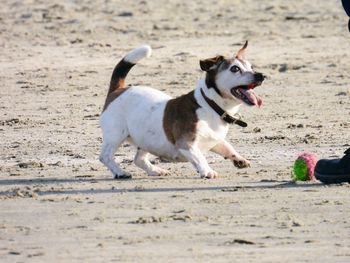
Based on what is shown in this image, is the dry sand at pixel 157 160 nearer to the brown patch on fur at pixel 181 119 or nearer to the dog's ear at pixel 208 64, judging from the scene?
the brown patch on fur at pixel 181 119

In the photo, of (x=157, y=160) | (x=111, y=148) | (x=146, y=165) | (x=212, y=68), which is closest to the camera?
(x=212, y=68)

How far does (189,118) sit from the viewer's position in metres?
10.4

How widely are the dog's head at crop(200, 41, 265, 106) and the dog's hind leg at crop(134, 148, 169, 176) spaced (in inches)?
32.1

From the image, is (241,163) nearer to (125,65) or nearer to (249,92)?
(249,92)

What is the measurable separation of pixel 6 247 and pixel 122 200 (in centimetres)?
161

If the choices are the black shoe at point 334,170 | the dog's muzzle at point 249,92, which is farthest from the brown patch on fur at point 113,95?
the black shoe at point 334,170

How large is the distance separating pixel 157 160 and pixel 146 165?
894 mm

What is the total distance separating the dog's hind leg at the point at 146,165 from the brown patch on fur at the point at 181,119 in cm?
40

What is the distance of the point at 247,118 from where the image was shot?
45.1ft

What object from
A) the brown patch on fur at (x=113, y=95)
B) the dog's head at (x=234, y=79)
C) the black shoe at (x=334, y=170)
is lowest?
the black shoe at (x=334, y=170)

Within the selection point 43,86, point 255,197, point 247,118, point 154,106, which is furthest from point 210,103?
point 43,86

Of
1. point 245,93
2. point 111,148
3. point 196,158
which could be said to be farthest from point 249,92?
point 111,148

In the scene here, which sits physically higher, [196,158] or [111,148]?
[196,158]

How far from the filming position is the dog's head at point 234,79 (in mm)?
10367
